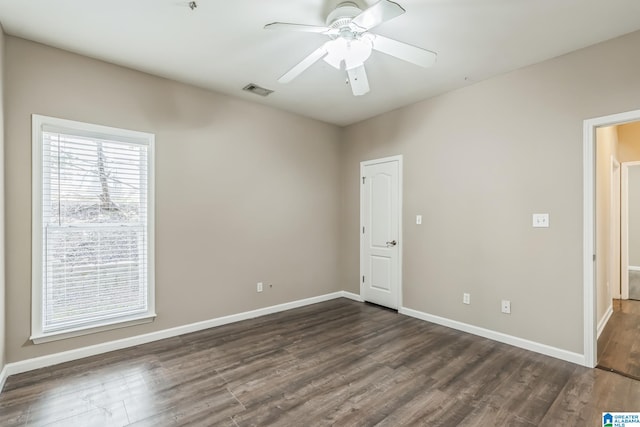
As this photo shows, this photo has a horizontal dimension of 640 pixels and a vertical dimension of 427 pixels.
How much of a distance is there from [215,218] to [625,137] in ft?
20.3

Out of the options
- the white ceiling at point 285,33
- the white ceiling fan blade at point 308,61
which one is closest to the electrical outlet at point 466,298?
the white ceiling at point 285,33

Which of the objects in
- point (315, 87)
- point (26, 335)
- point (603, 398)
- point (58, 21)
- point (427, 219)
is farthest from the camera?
point (427, 219)

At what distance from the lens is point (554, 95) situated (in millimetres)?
2941

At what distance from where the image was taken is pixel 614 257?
4.61 metres

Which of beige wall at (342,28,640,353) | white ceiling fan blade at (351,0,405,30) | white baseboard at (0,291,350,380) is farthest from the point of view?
beige wall at (342,28,640,353)

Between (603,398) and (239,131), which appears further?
(239,131)

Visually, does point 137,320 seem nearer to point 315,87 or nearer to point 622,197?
point 315,87

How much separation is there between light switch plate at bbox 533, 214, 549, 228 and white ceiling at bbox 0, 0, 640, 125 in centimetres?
149

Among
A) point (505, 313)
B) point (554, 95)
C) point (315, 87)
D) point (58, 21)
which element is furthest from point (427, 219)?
point (58, 21)

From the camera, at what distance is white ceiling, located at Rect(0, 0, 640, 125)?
2.24 m

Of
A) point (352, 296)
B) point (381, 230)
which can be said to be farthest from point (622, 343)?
point (352, 296)

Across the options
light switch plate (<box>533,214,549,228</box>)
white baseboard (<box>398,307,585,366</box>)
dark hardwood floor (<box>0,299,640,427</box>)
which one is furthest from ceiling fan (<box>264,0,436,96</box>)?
white baseboard (<box>398,307,585,366</box>)

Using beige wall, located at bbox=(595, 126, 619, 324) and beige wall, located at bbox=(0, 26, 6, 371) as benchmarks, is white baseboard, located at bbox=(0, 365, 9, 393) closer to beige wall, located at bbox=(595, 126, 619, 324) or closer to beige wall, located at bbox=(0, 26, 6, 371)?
beige wall, located at bbox=(0, 26, 6, 371)

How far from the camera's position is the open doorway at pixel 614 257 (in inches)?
115
